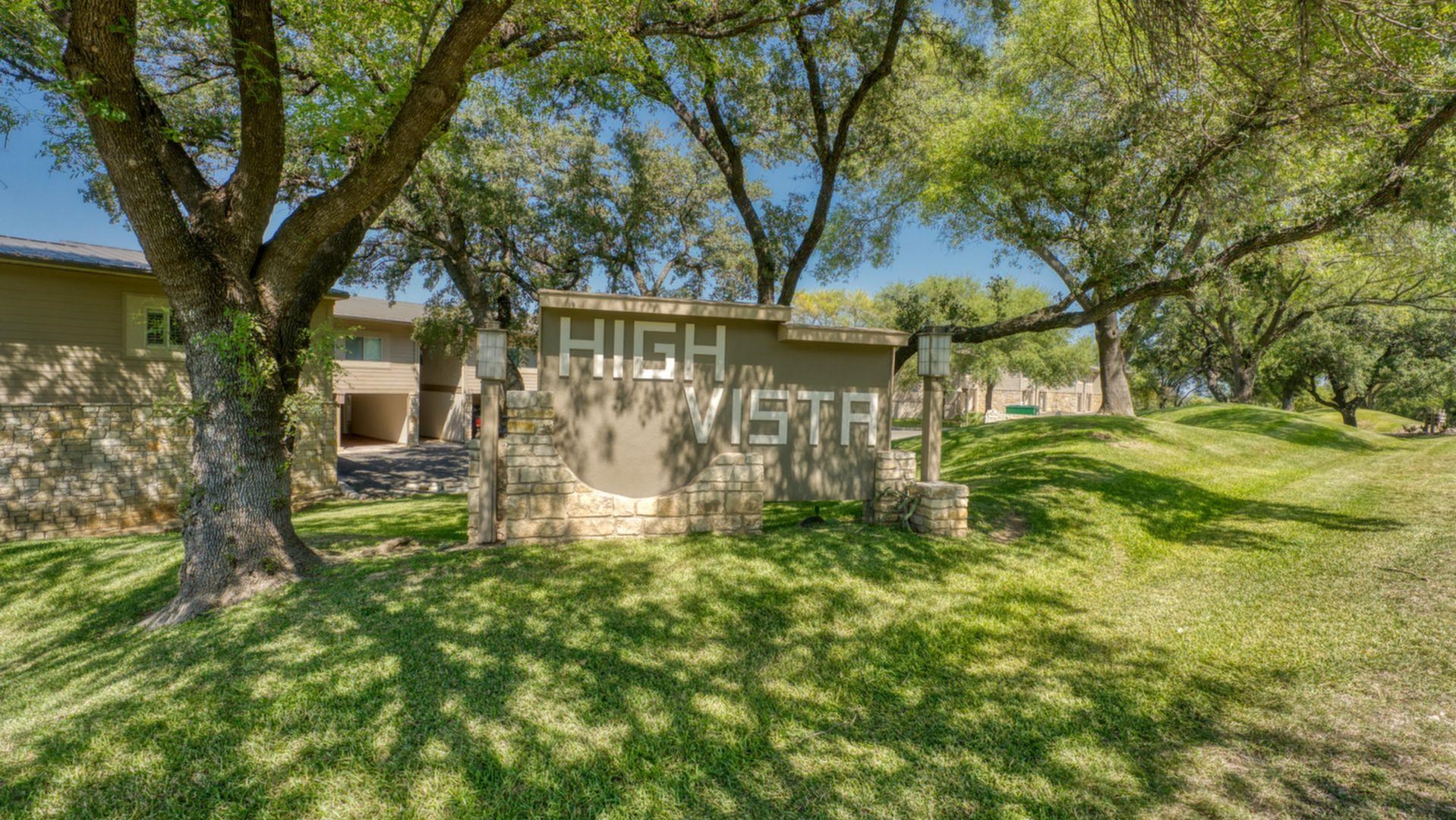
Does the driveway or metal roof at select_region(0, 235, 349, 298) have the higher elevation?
metal roof at select_region(0, 235, 349, 298)

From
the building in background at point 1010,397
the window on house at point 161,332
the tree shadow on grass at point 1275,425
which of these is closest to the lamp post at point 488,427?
the window on house at point 161,332

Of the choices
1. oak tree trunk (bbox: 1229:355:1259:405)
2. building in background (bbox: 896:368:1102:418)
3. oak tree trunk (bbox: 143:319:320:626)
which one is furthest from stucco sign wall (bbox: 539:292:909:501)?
building in background (bbox: 896:368:1102:418)

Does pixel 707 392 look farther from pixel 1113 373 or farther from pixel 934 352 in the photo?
pixel 1113 373

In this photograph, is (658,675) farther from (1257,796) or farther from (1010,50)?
(1010,50)

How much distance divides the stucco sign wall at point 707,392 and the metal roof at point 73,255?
819cm

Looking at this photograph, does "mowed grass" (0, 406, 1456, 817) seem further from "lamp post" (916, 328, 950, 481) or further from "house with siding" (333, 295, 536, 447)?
"house with siding" (333, 295, 536, 447)

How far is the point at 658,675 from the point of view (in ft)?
11.4

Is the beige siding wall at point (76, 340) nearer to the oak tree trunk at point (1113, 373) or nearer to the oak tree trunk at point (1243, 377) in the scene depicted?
the oak tree trunk at point (1113, 373)

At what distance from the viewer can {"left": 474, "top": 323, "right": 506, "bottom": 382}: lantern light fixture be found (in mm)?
5305

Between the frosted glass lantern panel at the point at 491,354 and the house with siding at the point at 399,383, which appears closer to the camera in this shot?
the frosted glass lantern panel at the point at 491,354

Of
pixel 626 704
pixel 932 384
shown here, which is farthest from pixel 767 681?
pixel 932 384

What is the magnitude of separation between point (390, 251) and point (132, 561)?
33.1ft

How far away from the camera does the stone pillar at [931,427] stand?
6332 millimetres

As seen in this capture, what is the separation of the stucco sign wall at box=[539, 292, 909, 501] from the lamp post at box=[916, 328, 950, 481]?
344 millimetres
